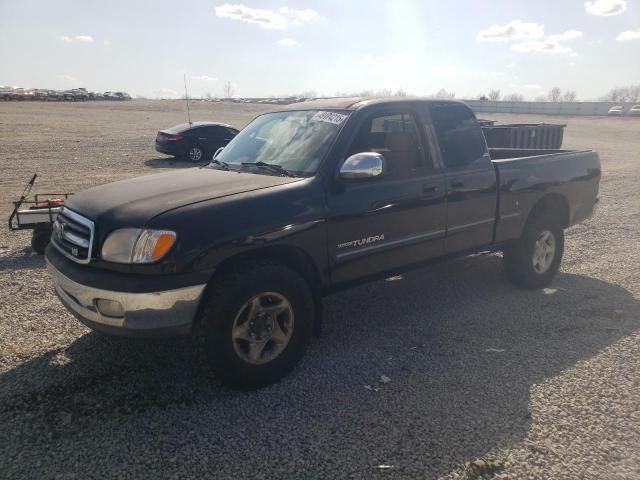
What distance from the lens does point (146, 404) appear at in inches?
129

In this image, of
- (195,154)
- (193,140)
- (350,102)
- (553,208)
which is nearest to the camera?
(350,102)

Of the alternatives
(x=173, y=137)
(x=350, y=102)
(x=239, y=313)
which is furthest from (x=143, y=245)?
(x=173, y=137)

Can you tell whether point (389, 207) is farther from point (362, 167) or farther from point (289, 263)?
point (289, 263)

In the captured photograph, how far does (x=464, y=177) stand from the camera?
15.2 feet

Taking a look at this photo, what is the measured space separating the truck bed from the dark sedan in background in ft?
40.5

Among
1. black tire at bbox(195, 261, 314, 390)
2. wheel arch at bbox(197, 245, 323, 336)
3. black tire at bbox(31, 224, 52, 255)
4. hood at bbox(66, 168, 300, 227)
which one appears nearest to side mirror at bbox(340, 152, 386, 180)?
hood at bbox(66, 168, 300, 227)

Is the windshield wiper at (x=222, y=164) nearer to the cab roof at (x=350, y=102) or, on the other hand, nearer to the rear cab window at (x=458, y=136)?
the cab roof at (x=350, y=102)

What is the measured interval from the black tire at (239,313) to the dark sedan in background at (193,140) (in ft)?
44.7

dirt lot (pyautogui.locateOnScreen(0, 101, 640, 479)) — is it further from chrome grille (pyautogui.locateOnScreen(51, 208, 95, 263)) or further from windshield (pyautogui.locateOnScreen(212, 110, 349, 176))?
windshield (pyautogui.locateOnScreen(212, 110, 349, 176))

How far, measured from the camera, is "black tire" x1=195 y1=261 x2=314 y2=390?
3.19 meters

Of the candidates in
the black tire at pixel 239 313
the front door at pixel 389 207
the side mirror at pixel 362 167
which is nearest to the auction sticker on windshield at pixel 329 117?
the front door at pixel 389 207

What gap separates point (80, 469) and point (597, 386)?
328 cm

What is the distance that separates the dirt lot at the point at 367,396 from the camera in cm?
277

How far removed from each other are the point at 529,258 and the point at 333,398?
3.02 m
